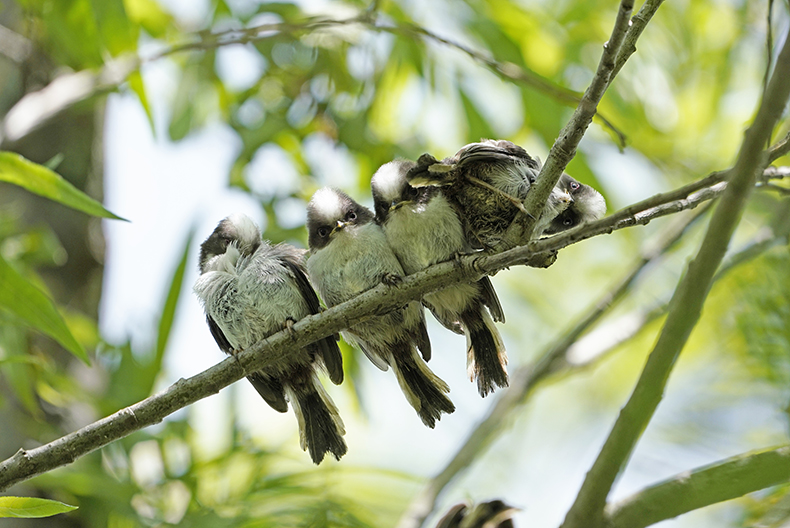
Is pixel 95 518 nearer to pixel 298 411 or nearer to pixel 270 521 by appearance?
pixel 270 521

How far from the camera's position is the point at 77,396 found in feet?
13.6

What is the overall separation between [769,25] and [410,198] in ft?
4.32

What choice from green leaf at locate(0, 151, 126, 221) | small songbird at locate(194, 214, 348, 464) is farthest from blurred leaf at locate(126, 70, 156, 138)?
green leaf at locate(0, 151, 126, 221)

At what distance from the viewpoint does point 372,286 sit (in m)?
2.61

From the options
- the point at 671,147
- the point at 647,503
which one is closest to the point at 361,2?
the point at 671,147

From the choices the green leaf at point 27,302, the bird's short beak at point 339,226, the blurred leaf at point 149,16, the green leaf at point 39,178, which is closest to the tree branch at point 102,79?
the blurred leaf at point 149,16

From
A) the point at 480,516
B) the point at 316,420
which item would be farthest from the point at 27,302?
the point at 480,516

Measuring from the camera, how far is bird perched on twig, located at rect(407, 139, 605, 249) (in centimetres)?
232

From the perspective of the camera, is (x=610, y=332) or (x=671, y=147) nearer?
(x=610, y=332)

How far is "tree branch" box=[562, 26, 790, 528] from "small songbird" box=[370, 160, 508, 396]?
0.86 m

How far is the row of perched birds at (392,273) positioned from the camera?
242 centimetres

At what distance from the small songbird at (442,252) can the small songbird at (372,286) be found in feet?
0.25

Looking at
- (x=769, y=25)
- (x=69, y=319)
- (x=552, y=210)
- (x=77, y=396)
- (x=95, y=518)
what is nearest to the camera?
(x=769, y=25)

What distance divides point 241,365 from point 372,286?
0.62 meters
